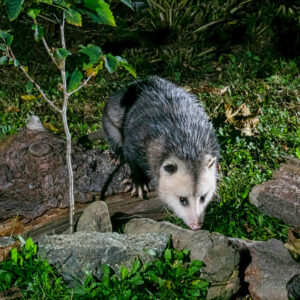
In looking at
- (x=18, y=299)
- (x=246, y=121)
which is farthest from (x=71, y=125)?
(x=18, y=299)

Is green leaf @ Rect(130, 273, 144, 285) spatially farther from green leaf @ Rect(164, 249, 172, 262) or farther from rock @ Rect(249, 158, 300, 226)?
rock @ Rect(249, 158, 300, 226)

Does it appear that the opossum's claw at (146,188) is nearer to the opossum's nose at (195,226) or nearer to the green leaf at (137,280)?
the opossum's nose at (195,226)

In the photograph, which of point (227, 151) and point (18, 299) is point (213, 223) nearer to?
point (227, 151)

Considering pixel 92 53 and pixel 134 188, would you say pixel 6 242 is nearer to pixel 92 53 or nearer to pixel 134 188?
pixel 134 188

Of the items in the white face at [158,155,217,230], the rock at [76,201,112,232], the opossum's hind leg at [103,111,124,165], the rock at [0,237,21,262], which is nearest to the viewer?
the rock at [0,237,21,262]

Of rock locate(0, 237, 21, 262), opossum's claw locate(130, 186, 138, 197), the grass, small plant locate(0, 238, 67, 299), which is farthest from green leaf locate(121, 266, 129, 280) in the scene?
opossum's claw locate(130, 186, 138, 197)

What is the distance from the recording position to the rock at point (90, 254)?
218 cm

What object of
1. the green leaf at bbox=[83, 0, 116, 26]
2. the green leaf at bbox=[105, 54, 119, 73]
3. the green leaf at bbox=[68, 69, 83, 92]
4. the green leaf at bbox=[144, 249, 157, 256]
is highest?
the green leaf at bbox=[83, 0, 116, 26]

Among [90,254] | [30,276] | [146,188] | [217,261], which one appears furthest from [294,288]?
[146,188]

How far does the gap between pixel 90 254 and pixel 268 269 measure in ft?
2.95

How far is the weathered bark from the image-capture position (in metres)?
2.73

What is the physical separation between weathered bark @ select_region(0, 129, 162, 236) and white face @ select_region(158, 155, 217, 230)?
0.81 feet

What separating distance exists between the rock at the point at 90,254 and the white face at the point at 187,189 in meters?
0.50

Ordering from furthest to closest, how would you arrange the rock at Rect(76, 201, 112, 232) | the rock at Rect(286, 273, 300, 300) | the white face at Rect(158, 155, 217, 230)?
the white face at Rect(158, 155, 217, 230) < the rock at Rect(76, 201, 112, 232) < the rock at Rect(286, 273, 300, 300)
